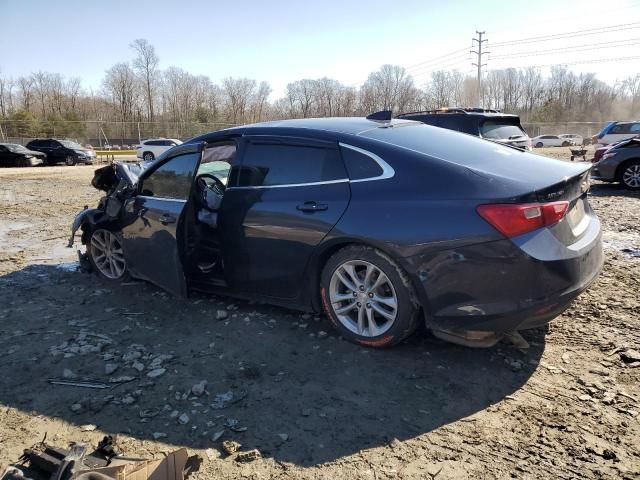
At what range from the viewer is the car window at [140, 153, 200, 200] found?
4469 millimetres

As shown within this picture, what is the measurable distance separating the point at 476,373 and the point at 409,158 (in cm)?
151

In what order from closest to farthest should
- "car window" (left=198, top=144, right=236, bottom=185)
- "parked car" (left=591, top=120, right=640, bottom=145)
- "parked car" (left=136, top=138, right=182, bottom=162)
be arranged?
"car window" (left=198, top=144, right=236, bottom=185)
"parked car" (left=591, top=120, right=640, bottom=145)
"parked car" (left=136, top=138, right=182, bottom=162)

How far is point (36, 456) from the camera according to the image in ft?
7.85

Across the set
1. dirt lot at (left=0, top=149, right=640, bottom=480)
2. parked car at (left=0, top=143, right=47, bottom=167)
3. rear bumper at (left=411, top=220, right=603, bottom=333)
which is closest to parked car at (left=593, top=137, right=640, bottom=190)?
dirt lot at (left=0, top=149, right=640, bottom=480)

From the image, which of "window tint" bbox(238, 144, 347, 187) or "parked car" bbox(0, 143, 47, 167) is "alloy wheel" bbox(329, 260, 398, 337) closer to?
"window tint" bbox(238, 144, 347, 187)

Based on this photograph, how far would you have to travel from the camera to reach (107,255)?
538 cm

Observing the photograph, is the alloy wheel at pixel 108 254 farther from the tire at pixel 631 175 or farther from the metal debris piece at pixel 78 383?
the tire at pixel 631 175

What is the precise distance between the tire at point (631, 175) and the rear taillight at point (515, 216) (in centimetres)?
973

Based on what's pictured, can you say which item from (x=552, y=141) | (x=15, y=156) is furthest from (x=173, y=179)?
(x=552, y=141)

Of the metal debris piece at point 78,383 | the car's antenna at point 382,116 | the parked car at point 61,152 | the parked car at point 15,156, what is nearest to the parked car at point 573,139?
the parked car at point 61,152

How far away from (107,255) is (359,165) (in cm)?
325

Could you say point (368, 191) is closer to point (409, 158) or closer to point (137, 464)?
point (409, 158)

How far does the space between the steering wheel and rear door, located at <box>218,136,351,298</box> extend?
0.72 metres

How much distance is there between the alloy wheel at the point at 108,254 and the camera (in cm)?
530
